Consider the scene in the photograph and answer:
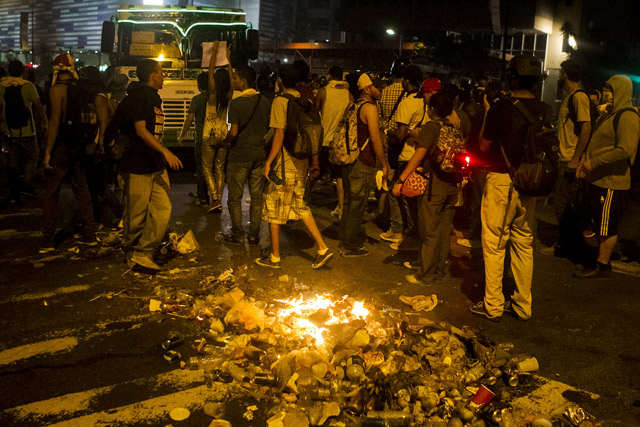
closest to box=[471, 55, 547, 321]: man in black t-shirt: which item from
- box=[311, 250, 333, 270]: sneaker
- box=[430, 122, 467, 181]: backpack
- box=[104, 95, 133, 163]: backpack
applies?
box=[430, 122, 467, 181]: backpack

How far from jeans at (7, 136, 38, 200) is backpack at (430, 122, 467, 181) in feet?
23.7

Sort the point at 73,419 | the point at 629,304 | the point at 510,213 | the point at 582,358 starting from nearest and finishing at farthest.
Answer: the point at 73,419, the point at 582,358, the point at 510,213, the point at 629,304

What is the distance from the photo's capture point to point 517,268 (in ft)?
17.7

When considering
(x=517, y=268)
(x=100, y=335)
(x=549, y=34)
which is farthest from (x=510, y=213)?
(x=549, y=34)

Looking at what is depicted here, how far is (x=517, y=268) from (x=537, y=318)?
614 millimetres

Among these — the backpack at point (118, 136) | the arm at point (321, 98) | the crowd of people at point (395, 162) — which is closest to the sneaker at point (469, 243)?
the crowd of people at point (395, 162)

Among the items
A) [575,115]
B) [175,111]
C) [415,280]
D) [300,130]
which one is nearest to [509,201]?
[415,280]

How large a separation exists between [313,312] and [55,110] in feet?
13.5

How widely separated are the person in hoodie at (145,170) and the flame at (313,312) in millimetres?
1924

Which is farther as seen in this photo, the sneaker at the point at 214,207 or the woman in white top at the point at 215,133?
Result: the sneaker at the point at 214,207

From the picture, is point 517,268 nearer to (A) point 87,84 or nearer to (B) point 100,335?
(B) point 100,335

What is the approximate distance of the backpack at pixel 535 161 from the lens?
16.5ft

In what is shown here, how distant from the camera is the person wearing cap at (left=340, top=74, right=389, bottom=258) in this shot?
22.4 ft

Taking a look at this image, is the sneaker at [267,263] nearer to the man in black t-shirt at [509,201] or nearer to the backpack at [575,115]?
the man in black t-shirt at [509,201]
